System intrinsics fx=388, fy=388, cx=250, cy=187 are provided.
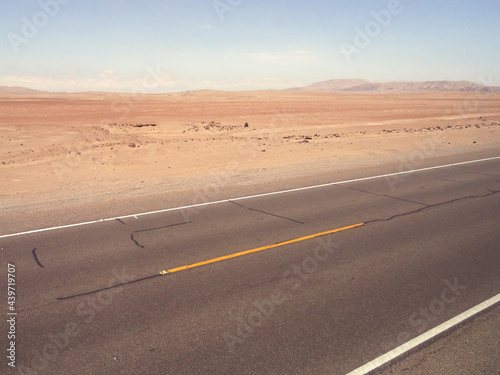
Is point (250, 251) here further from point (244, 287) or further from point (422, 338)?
point (422, 338)

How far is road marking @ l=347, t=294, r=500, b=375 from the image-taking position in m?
4.68

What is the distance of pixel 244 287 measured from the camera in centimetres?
658

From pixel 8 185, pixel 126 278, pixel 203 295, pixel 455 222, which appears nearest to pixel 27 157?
pixel 8 185

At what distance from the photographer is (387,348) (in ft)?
16.5

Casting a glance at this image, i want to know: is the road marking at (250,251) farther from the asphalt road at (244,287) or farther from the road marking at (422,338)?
the road marking at (422,338)

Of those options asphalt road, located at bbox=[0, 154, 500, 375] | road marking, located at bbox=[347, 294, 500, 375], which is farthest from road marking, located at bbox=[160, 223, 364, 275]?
road marking, located at bbox=[347, 294, 500, 375]

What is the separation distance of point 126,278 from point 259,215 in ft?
14.8

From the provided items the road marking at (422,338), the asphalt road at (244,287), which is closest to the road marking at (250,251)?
the asphalt road at (244,287)

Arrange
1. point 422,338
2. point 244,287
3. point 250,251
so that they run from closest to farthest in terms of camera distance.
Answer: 1. point 422,338
2. point 244,287
3. point 250,251

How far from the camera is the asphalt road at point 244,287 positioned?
4910 mm

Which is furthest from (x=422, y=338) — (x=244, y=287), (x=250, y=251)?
(x=250, y=251)

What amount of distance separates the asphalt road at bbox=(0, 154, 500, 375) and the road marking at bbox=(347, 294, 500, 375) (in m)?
0.09

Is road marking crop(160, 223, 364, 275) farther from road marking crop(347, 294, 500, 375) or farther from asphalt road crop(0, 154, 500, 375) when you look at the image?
road marking crop(347, 294, 500, 375)

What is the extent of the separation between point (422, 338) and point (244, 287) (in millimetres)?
2788
